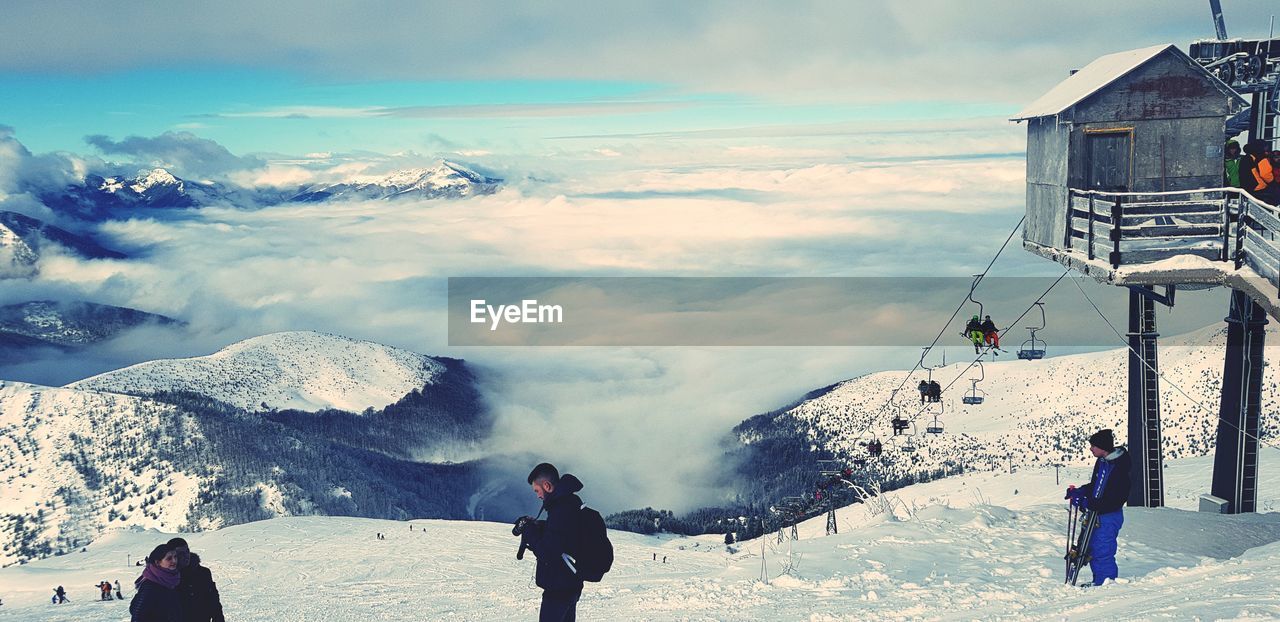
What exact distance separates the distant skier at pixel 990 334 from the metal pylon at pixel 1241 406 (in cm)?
553

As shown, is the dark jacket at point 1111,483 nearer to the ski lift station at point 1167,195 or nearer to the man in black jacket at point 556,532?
the ski lift station at point 1167,195

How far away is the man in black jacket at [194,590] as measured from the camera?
32.7 feet

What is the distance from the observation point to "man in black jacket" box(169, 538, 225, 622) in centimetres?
995

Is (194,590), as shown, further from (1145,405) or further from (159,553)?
(1145,405)

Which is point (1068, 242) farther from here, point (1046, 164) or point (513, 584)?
point (513, 584)

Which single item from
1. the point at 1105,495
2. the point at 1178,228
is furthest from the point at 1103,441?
the point at 1178,228

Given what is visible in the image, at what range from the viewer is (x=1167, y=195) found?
18266mm

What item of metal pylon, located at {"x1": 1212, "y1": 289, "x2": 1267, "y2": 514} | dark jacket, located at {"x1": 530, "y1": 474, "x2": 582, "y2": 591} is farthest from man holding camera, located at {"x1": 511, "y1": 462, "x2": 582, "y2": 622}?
metal pylon, located at {"x1": 1212, "y1": 289, "x2": 1267, "y2": 514}

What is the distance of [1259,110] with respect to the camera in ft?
67.5

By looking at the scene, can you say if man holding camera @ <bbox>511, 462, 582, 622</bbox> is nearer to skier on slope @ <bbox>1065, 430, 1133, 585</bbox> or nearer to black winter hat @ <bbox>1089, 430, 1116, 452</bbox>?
skier on slope @ <bbox>1065, 430, 1133, 585</bbox>

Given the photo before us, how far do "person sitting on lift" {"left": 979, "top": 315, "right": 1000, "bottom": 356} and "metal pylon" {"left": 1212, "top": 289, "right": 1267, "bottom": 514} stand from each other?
5532 millimetres

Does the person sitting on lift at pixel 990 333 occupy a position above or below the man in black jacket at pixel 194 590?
above

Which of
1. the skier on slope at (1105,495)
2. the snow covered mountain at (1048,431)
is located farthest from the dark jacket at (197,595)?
the snow covered mountain at (1048,431)

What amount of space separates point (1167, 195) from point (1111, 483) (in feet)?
23.9
